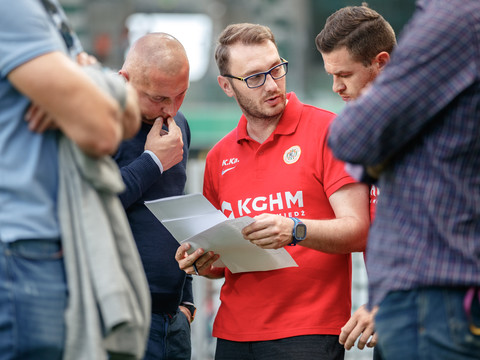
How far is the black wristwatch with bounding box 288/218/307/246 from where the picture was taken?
2664 mm

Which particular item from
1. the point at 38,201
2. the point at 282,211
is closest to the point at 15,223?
the point at 38,201

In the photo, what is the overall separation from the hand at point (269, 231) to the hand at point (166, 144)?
1.49 feet

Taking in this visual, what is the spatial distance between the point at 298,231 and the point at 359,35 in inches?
35.1

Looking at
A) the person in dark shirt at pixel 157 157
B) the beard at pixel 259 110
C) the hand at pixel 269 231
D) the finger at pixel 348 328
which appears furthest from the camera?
the beard at pixel 259 110

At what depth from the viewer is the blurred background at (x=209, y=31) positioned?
1209 cm

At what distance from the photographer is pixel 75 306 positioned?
5.57 feet

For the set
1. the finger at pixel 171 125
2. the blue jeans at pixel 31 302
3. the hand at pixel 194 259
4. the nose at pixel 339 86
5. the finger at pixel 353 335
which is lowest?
the finger at pixel 353 335

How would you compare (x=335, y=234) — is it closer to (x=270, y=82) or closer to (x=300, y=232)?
(x=300, y=232)

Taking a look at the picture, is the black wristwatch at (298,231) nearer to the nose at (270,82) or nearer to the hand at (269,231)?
the hand at (269,231)

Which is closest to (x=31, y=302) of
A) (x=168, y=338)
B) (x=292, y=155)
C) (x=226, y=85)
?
(x=168, y=338)

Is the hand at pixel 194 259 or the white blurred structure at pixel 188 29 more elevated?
the white blurred structure at pixel 188 29

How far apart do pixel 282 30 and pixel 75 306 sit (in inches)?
482

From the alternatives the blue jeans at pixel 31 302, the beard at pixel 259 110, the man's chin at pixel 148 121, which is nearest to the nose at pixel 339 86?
the beard at pixel 259 110

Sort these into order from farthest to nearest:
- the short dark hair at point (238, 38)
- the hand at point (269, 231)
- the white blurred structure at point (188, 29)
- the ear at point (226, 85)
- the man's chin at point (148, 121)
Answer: the white blurred structure at point (188, 29)
the ear at point (226, 85)
the short dark hair at point (238, 38)
the man's chin at point (148, 121)
the hand at point (269, 231)
